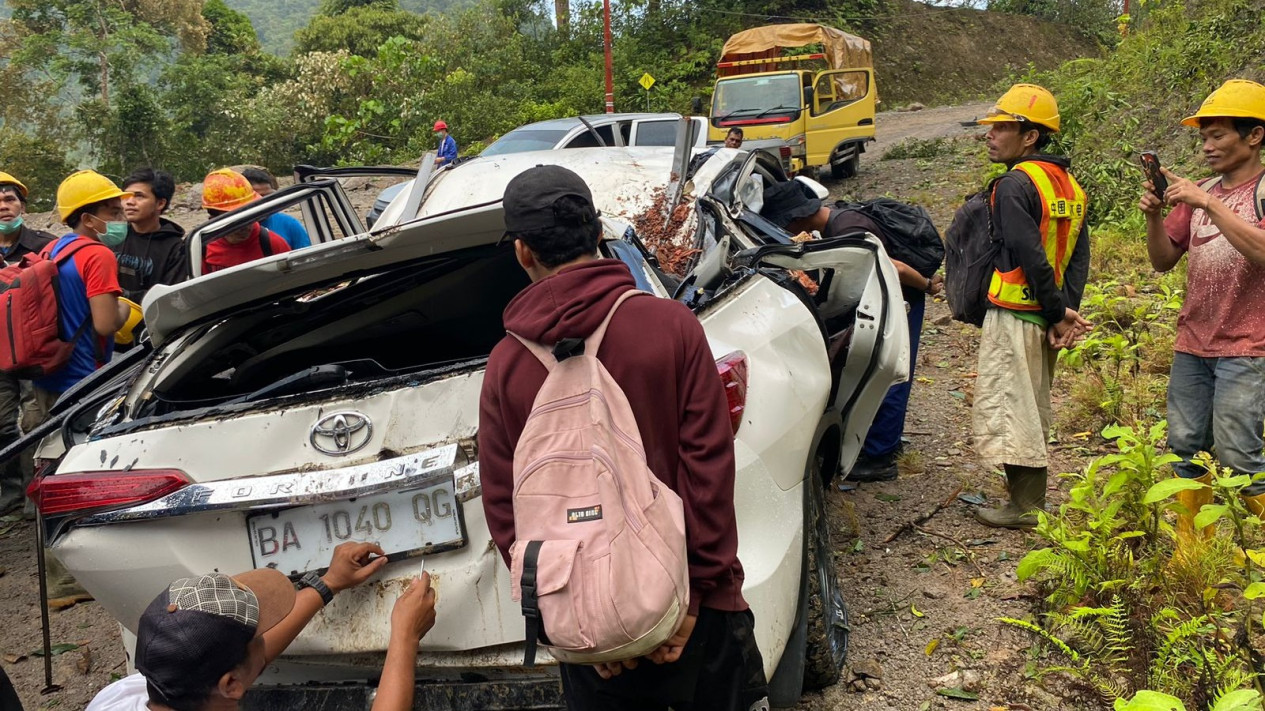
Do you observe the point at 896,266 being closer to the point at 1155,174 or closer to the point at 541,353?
the point at 1155,174

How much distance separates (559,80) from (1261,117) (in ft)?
77.2

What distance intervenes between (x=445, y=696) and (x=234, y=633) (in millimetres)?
622

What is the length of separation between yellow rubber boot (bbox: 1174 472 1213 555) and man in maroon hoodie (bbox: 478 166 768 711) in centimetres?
209

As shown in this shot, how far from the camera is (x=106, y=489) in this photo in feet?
7.77

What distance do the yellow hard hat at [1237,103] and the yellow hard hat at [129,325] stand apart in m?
4.79

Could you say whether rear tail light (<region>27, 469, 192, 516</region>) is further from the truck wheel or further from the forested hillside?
the forested hillside

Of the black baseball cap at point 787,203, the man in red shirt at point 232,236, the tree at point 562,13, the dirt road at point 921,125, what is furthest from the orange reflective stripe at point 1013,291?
the tree at point 562,13

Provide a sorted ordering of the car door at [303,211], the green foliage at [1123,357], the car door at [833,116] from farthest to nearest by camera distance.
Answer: the car door at [833,116], the green foliage at [1123,357], the car door at [303,211]

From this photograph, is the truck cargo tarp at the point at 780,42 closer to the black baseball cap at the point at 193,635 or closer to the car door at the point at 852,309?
the car door at the point at 852,309

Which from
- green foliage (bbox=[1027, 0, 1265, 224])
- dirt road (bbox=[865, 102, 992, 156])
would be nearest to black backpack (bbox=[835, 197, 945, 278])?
green foliage (bbox=[1027, 0, 1265, 224])

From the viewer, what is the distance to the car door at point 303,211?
335cm

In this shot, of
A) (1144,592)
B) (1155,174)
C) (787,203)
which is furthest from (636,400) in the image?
(787,203)

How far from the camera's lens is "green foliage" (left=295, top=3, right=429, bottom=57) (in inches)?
1200

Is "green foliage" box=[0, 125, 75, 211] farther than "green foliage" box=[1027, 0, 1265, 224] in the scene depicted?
Yes
